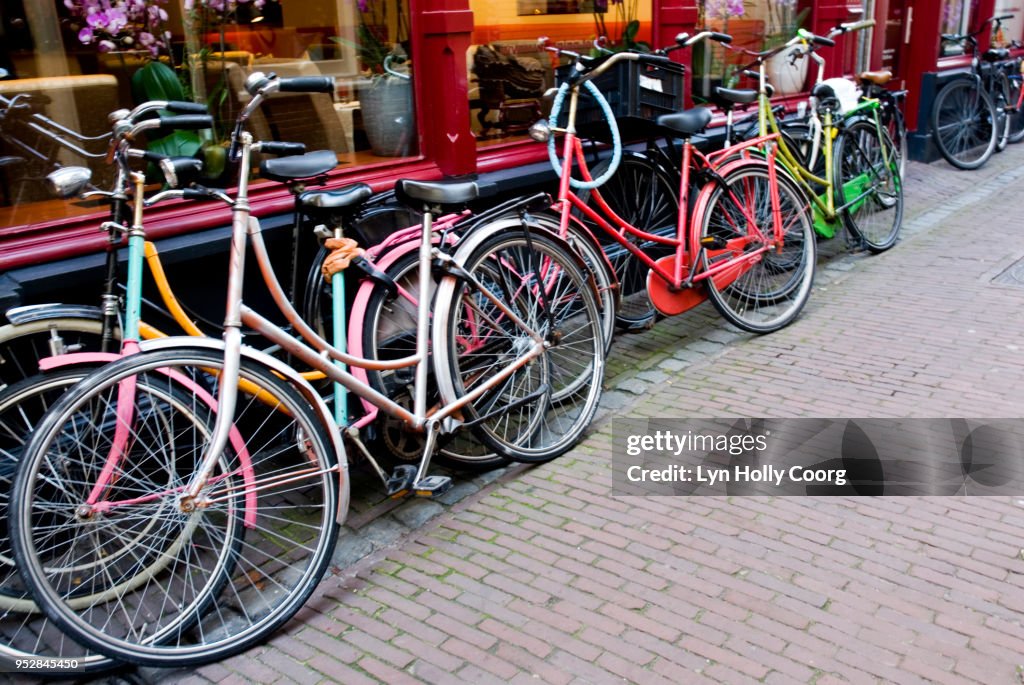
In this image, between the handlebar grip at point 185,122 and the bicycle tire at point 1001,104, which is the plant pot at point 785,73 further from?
the handlebar grip at point 185,122

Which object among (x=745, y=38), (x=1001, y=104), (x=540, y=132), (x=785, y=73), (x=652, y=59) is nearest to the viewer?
(x=540, y=132)

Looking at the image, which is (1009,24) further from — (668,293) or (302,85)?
(302,85)

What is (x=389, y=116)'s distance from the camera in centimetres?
516

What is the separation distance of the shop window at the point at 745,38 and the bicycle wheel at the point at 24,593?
5.34m

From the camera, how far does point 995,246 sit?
7.24 metres

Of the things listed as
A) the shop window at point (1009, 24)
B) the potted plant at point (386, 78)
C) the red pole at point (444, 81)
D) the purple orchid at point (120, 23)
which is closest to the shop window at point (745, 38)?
the red pole at point (444, 81)

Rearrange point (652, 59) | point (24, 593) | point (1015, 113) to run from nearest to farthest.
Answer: point (24, 593), point (652, 59), point (1015, 113)

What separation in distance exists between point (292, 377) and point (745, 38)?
5.92 meters

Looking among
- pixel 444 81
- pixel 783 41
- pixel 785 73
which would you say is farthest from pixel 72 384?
pixel 783 41

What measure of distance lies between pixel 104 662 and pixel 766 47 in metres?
7.04

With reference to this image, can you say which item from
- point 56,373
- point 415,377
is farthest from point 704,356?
point 56,373

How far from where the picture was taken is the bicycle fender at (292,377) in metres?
2.91

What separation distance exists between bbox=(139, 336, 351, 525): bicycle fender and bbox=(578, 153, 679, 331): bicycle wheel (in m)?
2.70

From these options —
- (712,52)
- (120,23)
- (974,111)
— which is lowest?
(974,111)
